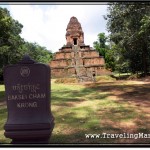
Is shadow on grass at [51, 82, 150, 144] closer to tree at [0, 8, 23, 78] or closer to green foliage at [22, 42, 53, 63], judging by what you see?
green foliage at [22, 42, 53, 63]

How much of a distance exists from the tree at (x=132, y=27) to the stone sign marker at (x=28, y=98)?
5.25 metres

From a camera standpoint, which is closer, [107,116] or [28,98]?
[28,98]

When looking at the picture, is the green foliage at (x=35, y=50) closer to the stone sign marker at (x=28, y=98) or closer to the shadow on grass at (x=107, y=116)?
the shadow on grass at (x=107, y=116)

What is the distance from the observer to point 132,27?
48.3ft

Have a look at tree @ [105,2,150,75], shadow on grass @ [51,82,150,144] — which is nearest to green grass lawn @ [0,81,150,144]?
shadow on grass @ [51,82,150,144]

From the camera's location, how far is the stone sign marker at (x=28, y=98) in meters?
6.75

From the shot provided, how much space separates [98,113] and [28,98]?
12.0 feet

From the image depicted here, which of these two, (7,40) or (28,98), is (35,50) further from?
(7,40)

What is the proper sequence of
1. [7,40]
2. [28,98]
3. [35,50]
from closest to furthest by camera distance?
[28,98] → [35,50] → [7,40]

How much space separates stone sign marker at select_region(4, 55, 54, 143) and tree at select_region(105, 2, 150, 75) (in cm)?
525

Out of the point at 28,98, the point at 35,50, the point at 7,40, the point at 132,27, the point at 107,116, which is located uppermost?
the point at 132,27

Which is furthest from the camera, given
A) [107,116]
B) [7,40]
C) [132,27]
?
[7,40]

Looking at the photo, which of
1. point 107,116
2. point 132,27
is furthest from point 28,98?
point 132,27

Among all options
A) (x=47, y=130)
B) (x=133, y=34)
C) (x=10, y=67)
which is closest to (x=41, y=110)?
(x=47, y=130)
